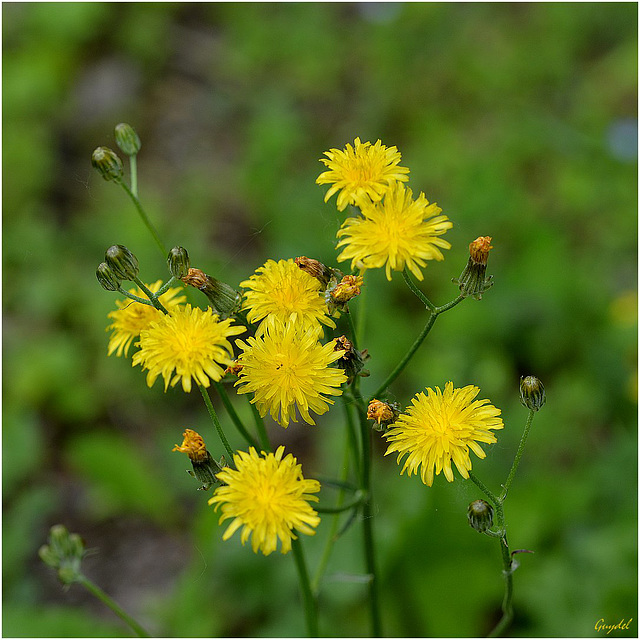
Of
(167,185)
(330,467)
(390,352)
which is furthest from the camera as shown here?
(167,185)

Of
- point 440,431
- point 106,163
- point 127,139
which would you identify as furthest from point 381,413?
point 127,139

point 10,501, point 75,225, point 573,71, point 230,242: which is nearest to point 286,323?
point 10,501

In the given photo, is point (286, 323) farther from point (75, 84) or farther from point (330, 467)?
point (75, 84)

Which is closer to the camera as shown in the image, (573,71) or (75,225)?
(75,225)

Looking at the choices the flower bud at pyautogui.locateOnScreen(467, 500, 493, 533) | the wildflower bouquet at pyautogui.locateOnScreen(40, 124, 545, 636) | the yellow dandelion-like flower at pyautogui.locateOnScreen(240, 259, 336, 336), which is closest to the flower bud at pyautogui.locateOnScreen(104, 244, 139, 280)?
the wildflower bouquet at pyautogui.locateOnScreen(40, 124, 545, 636)

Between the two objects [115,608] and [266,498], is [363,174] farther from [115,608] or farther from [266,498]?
[115,608]

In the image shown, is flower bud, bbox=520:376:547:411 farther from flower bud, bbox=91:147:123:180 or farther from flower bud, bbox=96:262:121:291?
flower bud, bbox=91:147:123:180

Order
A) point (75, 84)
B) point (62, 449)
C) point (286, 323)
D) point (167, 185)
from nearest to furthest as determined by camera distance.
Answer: point (286, 323) → point (62, 449) → point (167, 185) → point (75, 84)
